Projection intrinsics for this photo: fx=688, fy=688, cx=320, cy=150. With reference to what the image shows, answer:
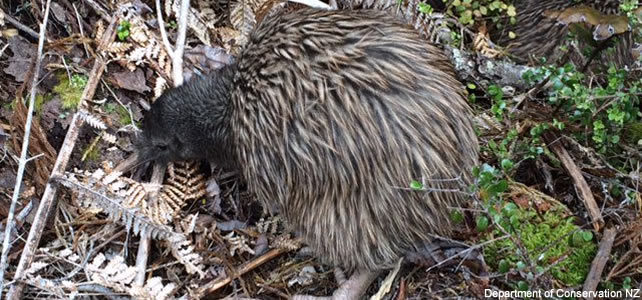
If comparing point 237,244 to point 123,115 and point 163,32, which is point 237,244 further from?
point 163,32

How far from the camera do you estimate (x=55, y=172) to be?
384 cm

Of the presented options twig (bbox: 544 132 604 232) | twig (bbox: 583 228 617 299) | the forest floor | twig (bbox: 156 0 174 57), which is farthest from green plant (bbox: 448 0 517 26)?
twig (bbox: 156 0 174 57)

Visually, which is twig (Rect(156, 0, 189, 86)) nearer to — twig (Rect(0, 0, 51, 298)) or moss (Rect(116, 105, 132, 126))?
moss (Rect(116, 105, 132, 126))

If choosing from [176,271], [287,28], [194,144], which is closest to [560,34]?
[287,28]

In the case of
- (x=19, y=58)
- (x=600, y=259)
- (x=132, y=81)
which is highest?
(x=19, y=58)

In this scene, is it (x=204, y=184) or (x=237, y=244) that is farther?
(x=204, y=184)

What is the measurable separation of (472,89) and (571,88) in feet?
2.82

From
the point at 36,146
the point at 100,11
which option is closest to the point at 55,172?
the point at 36,146

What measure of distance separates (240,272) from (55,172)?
3.85 feet

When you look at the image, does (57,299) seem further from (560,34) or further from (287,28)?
(560,34)

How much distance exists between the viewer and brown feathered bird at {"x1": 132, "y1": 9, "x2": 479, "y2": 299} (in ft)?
10.6

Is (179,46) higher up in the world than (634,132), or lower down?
higher up

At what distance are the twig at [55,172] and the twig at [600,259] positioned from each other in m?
2.84

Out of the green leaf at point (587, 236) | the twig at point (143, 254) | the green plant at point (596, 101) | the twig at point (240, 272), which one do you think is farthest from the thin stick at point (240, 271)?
the green plant at point (596, 101)
